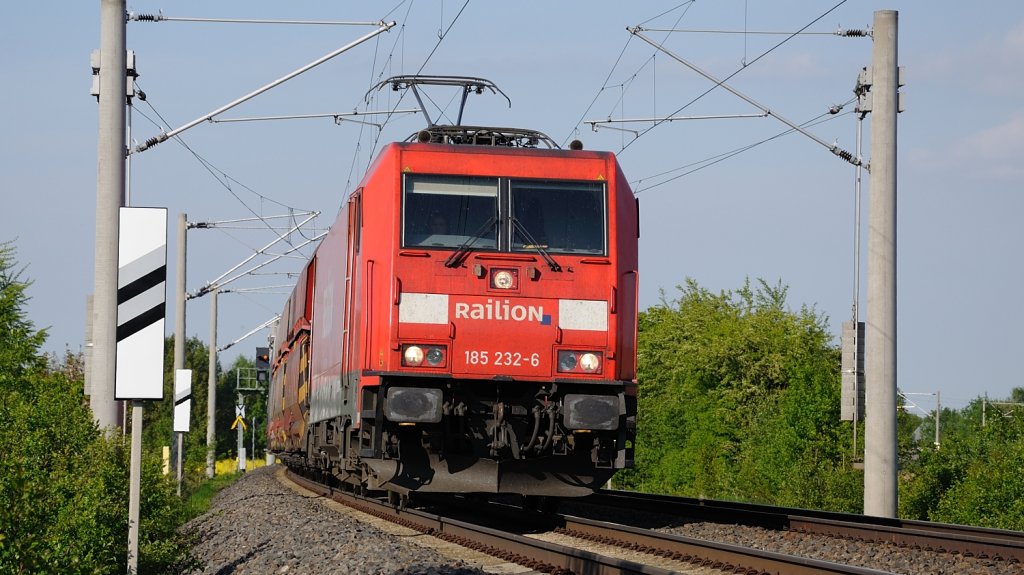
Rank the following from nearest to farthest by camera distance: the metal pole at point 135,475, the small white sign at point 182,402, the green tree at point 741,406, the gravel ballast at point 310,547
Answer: the metal pole at point 135,475, the gravel ballast at point 310,547, the small white sign at point 182,402, the green tree at point 741,406

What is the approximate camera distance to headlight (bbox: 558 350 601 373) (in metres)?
13.3

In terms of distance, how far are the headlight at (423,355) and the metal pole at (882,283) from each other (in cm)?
755

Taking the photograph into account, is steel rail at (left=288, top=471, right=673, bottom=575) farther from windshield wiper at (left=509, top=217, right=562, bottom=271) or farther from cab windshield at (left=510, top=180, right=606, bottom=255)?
cab windshield at (left=510, top=180, right=606, bottom=255)

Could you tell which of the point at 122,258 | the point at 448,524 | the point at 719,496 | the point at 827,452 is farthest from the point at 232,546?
the point at 719,496

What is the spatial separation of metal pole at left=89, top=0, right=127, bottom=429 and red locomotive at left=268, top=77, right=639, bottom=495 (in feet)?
8.01

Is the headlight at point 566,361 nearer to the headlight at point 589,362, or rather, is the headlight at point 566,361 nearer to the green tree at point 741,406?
the headlight at point 589,362

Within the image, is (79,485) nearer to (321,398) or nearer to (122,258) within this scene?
(122,258)

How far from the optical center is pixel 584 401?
13.1 metres

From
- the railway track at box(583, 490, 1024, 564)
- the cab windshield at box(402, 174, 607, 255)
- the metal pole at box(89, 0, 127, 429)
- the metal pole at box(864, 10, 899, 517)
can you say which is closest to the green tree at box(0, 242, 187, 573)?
the metal pole at box(89, 0, 127, 429)

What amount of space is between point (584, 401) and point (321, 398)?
570cm

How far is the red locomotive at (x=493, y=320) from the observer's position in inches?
520

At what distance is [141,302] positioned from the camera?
8.90m

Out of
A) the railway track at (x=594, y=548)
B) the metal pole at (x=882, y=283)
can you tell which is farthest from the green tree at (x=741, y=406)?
the railway track at (x=594, y=548)

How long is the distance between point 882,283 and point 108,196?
412 inches
